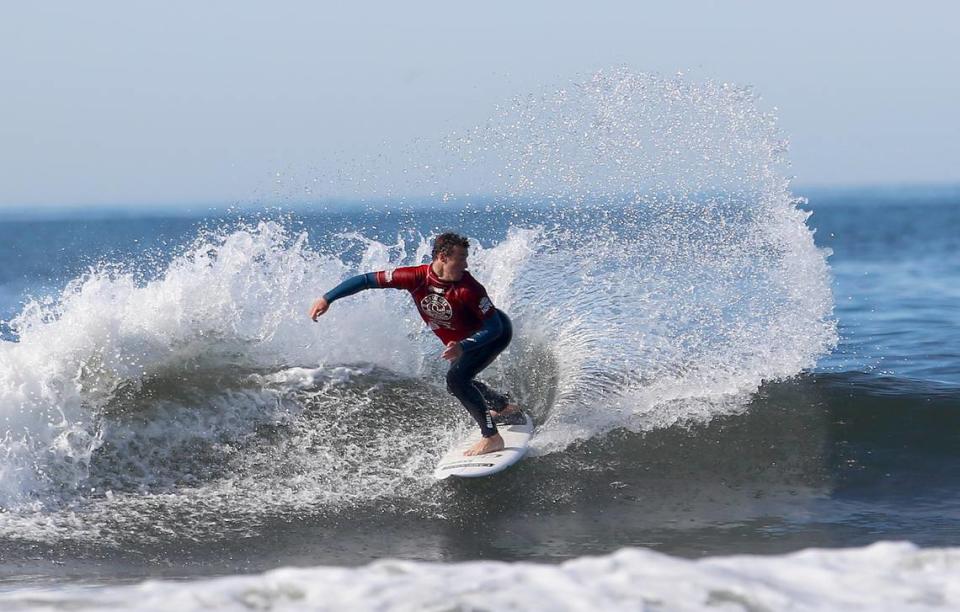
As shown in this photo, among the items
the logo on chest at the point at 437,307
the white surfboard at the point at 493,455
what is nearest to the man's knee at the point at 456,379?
the logo on chest at the point at 437,307

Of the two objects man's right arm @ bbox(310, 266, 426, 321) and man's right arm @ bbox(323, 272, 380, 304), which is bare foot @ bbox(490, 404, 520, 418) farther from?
man's right arm @ bbox(323, 272, 380, 304)

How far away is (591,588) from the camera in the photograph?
4.91 meters

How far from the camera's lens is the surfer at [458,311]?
811 centimetres

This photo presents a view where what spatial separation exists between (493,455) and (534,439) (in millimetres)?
655

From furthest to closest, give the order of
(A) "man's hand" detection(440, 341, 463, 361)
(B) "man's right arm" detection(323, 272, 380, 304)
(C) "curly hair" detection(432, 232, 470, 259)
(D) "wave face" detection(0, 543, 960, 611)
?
(B) "man's right arm" detection(323, 272, 380, 304)
(C) "curly hair" detection(432, 232, 470, 259)
(A) "man's hand" detection(440, 341, 463, 361)
(D) "wave face" detection(0, 543, 960, 611)

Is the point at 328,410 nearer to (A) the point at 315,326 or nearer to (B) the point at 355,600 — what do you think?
(A) the point at 315,326

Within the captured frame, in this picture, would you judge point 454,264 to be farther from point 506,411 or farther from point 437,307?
point 506,411

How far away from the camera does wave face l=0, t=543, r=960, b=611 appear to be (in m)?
4.79

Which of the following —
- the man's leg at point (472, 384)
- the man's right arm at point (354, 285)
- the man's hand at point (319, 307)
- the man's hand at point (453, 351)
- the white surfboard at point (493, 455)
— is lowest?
the white surfboard at point (493, 455)

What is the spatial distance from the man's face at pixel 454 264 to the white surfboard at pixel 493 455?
4.56ft

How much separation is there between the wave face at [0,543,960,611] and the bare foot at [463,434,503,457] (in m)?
3.08

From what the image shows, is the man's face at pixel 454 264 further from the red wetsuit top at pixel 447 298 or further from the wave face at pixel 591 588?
the wave face at pixel 591 588

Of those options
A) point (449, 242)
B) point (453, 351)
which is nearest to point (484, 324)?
point (453, 351)

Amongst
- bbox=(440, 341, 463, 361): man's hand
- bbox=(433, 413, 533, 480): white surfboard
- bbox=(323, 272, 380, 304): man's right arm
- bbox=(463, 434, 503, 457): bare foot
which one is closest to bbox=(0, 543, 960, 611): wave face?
bbox=(440, 341, 463, 361): man's hand
